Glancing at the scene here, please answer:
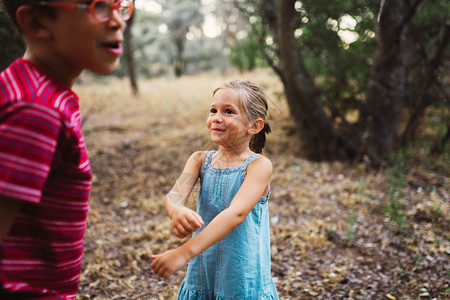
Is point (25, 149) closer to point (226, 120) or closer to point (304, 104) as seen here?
point (226, 120)

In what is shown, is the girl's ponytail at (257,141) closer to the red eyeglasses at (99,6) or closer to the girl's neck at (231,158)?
the girl's neck at (231,158)

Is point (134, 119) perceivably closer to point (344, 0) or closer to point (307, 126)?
point (307, 126)

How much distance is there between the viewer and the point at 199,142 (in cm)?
633

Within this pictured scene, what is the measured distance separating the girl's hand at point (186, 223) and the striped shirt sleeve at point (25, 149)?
0.54 metres

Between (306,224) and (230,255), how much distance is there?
2.33 meters

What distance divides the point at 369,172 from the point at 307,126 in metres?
1.19

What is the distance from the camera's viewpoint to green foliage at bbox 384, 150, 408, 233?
12.0 feet

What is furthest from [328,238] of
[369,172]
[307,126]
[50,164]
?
[50,164]

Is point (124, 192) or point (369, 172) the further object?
point (369, 172)

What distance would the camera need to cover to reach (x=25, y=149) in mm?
804

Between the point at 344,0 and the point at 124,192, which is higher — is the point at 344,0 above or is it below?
above

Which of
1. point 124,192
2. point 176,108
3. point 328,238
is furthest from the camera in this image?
point 176,108

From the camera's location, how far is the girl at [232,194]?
1494mm

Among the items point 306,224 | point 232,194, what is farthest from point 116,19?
point 306,224
